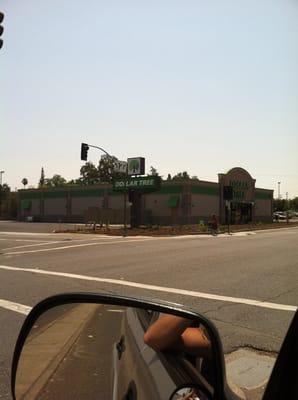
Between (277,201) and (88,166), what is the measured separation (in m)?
51.8

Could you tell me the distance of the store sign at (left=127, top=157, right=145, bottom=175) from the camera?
5562 centimetres

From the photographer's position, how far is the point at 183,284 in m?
12.3

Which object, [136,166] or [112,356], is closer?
[112,356]

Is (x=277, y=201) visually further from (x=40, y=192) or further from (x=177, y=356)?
(x=177, y=356)

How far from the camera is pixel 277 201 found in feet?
488

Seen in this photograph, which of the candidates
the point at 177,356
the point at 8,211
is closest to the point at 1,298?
the point at 177,356

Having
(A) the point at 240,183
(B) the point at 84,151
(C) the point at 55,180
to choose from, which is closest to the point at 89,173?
(C) the point at 55,180

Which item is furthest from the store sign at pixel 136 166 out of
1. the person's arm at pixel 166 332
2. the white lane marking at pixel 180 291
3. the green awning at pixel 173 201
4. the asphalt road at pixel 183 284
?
the person's arm at pixel 166 332

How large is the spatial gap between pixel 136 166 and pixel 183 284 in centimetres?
4417

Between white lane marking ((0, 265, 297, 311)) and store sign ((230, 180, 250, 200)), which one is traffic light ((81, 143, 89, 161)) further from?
store sign ((230, 180, 250, 200))

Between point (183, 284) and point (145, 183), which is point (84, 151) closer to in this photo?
point (145, 183)

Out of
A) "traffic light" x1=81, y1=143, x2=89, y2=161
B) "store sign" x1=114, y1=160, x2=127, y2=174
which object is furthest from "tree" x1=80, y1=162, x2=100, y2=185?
"traffic light" x1=81, y1=143, x2=89, y2=161

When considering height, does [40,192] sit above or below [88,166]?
below

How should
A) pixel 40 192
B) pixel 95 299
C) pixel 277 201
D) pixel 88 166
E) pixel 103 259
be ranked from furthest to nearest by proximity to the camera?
pixel 277 201 → pixel 88 166 → pixel 40 192 → pixel 103 259 → pixel 95 299
